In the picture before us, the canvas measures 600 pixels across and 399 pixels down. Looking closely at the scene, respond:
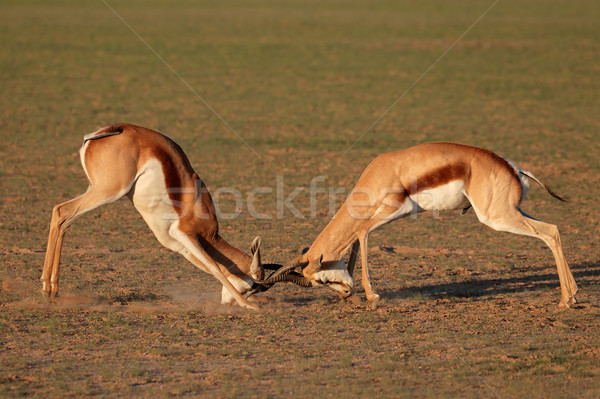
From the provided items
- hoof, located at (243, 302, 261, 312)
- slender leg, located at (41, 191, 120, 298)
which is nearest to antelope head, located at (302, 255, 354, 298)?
hoof, located at (243, 302, 261, 312)

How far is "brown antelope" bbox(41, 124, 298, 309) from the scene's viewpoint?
326 inches

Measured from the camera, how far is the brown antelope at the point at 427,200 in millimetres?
8508

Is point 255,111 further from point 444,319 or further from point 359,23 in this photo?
point 359,23

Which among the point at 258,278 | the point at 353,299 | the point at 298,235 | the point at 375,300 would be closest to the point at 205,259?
the point at 258,278

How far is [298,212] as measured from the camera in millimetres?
12586

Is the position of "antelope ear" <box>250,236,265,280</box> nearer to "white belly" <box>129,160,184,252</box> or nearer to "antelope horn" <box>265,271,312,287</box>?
"antelope horn" <box>265,271,312,287</box>

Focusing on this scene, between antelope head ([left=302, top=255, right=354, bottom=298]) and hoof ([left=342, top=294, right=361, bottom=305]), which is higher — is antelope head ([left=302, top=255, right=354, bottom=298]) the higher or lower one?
the higher one

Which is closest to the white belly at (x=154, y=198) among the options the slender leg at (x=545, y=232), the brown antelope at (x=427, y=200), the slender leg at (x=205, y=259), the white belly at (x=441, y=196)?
the slender leg at (x=205, y=259)

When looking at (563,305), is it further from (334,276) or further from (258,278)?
(258,278)

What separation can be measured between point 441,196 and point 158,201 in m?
2.86

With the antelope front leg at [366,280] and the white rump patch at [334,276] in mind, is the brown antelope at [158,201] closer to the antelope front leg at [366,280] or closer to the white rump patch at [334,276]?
the white rump patch at [334,276]

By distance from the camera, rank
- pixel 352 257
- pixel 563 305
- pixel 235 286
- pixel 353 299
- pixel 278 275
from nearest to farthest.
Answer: pixel 278 275
pixel 563 305
pixel 235 286
pixel 353 299
pixel 352 257

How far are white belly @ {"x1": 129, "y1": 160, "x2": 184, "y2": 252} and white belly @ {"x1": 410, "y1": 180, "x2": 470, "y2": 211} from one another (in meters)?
2.48

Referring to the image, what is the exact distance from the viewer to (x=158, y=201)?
331 inches
